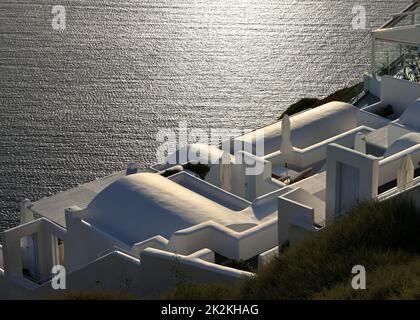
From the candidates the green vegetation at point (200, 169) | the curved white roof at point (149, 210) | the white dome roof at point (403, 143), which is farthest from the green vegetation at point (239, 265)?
the green vegetation at point (200, 169)

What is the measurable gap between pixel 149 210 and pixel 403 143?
284 inches

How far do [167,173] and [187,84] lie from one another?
42398 millimetres

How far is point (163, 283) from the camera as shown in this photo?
18719 millimetres

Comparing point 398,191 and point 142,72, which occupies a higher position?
point 398,191

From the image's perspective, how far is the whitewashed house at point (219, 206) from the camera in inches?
713

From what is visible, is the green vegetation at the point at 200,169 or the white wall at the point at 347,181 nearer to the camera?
the white wall at the point at 347,181

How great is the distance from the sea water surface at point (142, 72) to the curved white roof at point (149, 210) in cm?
2446

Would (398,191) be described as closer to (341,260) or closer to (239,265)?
(341,260)

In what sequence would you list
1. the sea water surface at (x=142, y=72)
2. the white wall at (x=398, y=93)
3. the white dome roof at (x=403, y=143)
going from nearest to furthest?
1. the white dome roof at (x=403, y=143)
2. the white wall at (x=398, y=93)
3. the sea water surface at (x=142, y=72)

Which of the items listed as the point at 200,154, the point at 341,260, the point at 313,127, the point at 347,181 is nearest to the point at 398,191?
the point at 347,181

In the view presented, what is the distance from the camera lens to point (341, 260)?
15617mm

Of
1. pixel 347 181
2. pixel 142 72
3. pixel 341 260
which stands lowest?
pixel 142 72

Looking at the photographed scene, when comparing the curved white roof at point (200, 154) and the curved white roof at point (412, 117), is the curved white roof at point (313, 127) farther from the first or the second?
the curved white roof at point (412, 117)

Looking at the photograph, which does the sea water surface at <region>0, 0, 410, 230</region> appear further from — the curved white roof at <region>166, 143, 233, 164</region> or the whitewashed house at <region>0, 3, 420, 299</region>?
the whitewashed house at <region>0, 3, 420, 299</region>
